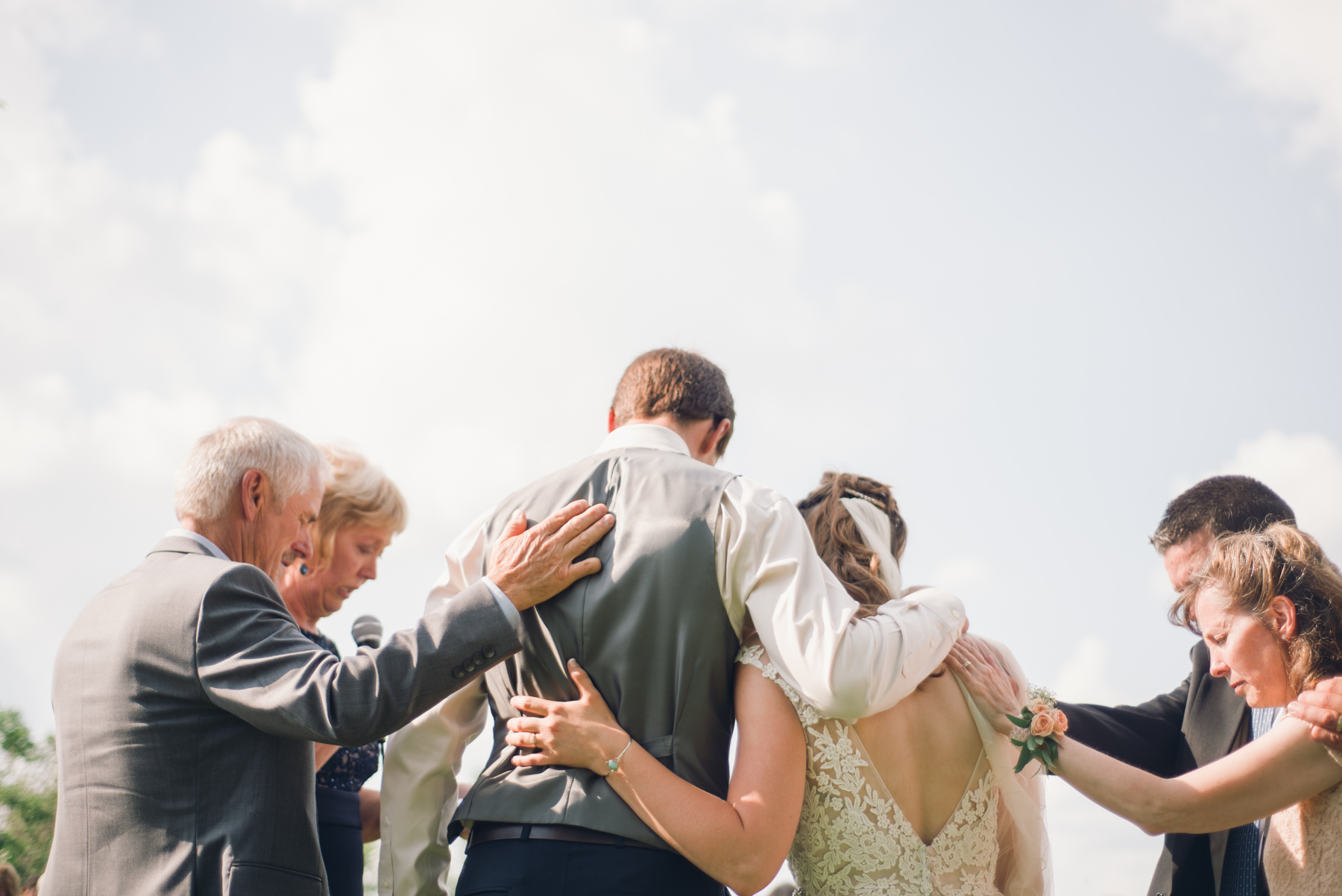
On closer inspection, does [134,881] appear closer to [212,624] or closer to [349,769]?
[212,624]

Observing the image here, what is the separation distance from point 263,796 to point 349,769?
1.72 m

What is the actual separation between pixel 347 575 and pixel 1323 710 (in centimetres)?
382

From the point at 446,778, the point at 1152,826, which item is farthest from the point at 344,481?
the point at 1152,826

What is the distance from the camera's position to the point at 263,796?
272 cm

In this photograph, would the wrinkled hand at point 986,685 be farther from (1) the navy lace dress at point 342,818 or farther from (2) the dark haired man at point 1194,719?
(1) the navy lace dress at point 342,818

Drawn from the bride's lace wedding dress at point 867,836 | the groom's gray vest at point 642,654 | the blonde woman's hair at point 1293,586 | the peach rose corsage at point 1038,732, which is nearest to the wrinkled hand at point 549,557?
the groom's gray vest at point 642,654

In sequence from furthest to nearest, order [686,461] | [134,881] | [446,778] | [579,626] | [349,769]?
[349,769], [446,778], [686,461], [579,626], [134,881]

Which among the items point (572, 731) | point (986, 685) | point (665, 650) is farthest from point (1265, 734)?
point (572, 731)

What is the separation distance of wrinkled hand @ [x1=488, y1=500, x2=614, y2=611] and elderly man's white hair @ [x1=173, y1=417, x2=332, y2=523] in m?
0.84

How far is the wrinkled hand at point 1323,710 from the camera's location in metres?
2.95

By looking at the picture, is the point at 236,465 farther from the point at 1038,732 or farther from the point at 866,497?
the point at 1038,732

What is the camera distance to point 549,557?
9.19ft

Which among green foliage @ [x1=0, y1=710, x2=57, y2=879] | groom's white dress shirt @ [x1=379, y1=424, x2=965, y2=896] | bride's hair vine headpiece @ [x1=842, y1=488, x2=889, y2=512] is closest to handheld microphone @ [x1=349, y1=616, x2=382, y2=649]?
groom's white dress shirt @ [x1=379, y1=424, x2=965, y2=896]

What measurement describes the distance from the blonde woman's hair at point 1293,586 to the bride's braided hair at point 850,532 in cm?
105
